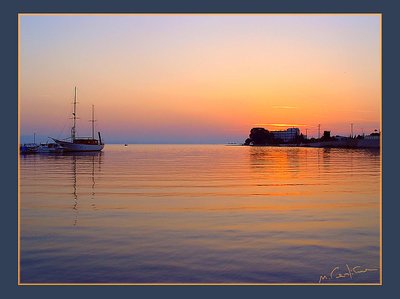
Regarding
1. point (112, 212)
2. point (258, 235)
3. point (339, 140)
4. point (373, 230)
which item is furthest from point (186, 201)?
point (339, 140)

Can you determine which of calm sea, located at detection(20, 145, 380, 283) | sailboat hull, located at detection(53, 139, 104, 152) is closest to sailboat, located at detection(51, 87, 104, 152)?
sailboat hull, located at detection(53, 139, 104, 152)

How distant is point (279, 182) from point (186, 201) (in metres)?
9.58

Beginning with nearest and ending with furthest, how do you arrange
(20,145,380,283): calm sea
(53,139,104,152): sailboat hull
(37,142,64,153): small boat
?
(20,145,380,283): calm sea → (37,142,64,153): small boat → (53,139,104,152): sailboat hull

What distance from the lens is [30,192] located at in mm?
20266

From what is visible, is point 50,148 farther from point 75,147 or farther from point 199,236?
point 199,236

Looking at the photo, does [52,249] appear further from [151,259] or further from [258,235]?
[258,235]
